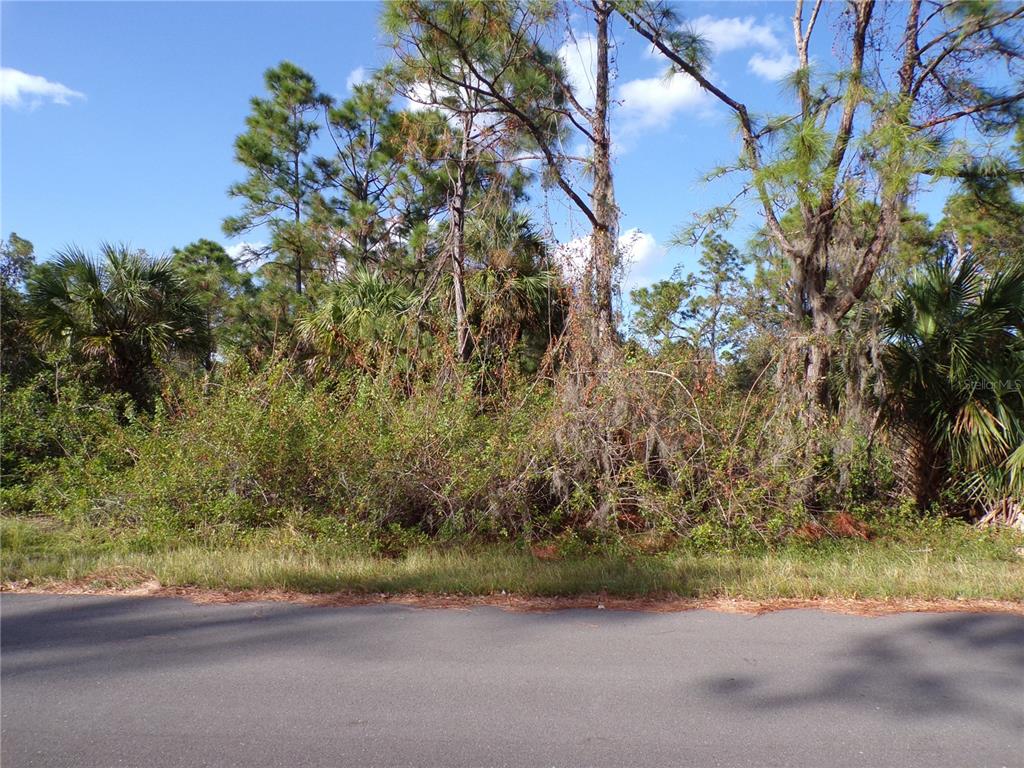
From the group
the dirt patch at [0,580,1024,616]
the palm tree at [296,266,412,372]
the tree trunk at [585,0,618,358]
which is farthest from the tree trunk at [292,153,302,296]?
the dirt patch at [0,580,1024,616]

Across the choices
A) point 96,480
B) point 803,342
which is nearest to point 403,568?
point 96,480

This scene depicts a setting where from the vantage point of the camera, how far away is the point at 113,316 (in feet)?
43.6

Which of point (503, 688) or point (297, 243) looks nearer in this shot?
point (503, 688)

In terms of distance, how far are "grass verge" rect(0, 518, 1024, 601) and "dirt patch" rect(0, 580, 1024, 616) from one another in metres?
0.08

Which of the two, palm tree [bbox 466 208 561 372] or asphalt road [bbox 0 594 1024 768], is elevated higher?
palm tree [bbox 466 208 561 372]

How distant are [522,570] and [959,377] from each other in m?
6.48

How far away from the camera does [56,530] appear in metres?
9.02

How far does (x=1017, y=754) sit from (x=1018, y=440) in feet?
23.2

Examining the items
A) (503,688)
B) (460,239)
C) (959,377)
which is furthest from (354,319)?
(503,688)

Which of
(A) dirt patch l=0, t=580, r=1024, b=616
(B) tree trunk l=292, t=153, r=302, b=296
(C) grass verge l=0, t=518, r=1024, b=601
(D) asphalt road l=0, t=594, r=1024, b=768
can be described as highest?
(B) tree trunk l=292, t=153, r=302, b=296

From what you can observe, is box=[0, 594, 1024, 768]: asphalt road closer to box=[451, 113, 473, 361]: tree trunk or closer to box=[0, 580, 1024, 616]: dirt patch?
box=[0, 580, 1024, 616]: dirt patch

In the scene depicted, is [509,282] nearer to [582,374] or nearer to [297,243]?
[582,374]

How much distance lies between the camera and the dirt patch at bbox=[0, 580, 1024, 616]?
596cm

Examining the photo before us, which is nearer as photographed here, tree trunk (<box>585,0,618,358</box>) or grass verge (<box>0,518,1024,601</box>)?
grass verge (<box>0,518,1024,601</box>)
